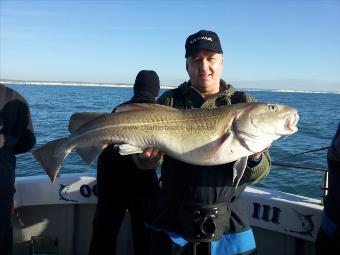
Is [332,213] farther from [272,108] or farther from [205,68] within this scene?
[205,68]

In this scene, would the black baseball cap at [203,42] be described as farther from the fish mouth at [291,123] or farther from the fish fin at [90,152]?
the fish fin at [90,152]

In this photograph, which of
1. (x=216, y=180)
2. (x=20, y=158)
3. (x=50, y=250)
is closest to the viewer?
(x=216, y=180)

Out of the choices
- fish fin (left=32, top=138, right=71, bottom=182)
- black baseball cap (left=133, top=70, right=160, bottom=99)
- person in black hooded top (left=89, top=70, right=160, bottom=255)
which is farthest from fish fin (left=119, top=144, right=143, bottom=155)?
black baseball cap (left=133, top=70, right=160, bottom=99)

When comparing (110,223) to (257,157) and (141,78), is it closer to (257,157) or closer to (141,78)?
(141,78)

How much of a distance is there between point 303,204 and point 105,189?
2333 mm

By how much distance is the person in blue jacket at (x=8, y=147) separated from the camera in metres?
4.00

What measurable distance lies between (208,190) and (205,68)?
103 cm

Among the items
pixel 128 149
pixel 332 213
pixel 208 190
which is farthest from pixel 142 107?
pixel 332 213

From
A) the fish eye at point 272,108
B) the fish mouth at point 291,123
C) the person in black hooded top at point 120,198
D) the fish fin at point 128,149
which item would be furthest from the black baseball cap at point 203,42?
the person in black hooded top at point 120,198

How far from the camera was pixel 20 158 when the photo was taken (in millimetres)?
13961

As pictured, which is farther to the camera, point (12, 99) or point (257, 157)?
point (12, 99)

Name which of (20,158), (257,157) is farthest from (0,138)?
(20,158)

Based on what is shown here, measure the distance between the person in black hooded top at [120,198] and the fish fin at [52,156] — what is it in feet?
3.13

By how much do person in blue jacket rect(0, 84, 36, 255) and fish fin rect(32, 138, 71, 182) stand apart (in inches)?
21.3
